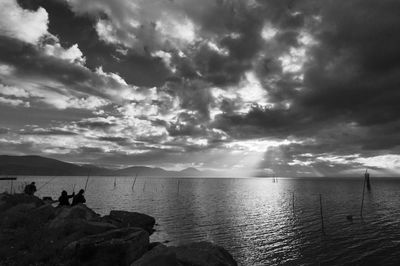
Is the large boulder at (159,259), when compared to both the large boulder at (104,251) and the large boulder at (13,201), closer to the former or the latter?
the large boulder at (104,251)

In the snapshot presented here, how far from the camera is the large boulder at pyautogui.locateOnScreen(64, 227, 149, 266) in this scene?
48.8ft

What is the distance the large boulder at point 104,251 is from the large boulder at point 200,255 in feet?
8.69

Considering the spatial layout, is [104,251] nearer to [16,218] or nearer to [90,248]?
[90,248]

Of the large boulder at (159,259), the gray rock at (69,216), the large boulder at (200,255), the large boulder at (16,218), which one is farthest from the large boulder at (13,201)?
the large boulder at (159,259)

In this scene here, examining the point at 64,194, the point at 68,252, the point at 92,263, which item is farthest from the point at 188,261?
the point at 64,194

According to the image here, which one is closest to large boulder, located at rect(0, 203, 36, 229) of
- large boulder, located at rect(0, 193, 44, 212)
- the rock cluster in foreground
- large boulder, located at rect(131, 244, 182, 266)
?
the rock cluster in foreground

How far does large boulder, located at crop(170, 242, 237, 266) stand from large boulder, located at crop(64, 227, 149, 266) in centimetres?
265

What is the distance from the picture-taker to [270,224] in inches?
1676

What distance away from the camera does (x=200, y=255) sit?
15.4m

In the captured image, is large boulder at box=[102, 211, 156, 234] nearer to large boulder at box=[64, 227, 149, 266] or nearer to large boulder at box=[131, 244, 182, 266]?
large boulder at box=[64, 227, 149, 266]

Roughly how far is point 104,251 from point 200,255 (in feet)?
18.0

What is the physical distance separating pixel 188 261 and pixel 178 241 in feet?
57.3

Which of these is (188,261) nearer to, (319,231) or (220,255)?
(220,255)

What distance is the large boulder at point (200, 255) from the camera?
48.6ft
